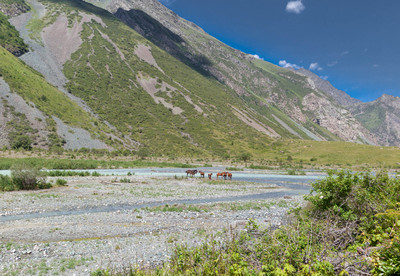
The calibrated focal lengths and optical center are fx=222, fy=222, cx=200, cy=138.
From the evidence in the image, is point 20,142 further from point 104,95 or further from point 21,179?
point 104,95

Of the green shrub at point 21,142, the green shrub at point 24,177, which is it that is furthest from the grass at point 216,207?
the green shrub at point 21,142

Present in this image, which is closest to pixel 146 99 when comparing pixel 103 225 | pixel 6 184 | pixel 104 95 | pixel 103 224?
pixel 104 95

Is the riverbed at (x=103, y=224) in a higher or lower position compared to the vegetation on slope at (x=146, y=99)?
lower

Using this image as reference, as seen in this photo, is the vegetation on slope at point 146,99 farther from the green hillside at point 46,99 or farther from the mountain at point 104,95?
the green hillside at point 46,99

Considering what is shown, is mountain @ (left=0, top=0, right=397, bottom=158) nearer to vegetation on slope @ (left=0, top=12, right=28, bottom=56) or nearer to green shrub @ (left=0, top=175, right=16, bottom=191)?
vegetation on slope @ (left=0, top=12, right=28, bottom=56)

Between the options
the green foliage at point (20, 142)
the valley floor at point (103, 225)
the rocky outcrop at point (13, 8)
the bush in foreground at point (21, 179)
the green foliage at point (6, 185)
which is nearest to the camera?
the valley floor at point (103, 225)

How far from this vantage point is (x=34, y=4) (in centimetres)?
14000

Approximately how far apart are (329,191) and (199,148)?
3068 inches

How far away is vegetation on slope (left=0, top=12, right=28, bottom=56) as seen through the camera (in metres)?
92.2

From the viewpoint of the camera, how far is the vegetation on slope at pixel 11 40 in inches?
3632

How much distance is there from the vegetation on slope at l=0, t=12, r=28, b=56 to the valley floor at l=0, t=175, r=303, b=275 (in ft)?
337

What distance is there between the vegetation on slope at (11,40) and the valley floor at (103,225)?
4046 inches

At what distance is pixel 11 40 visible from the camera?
317ft

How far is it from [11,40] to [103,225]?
122m
